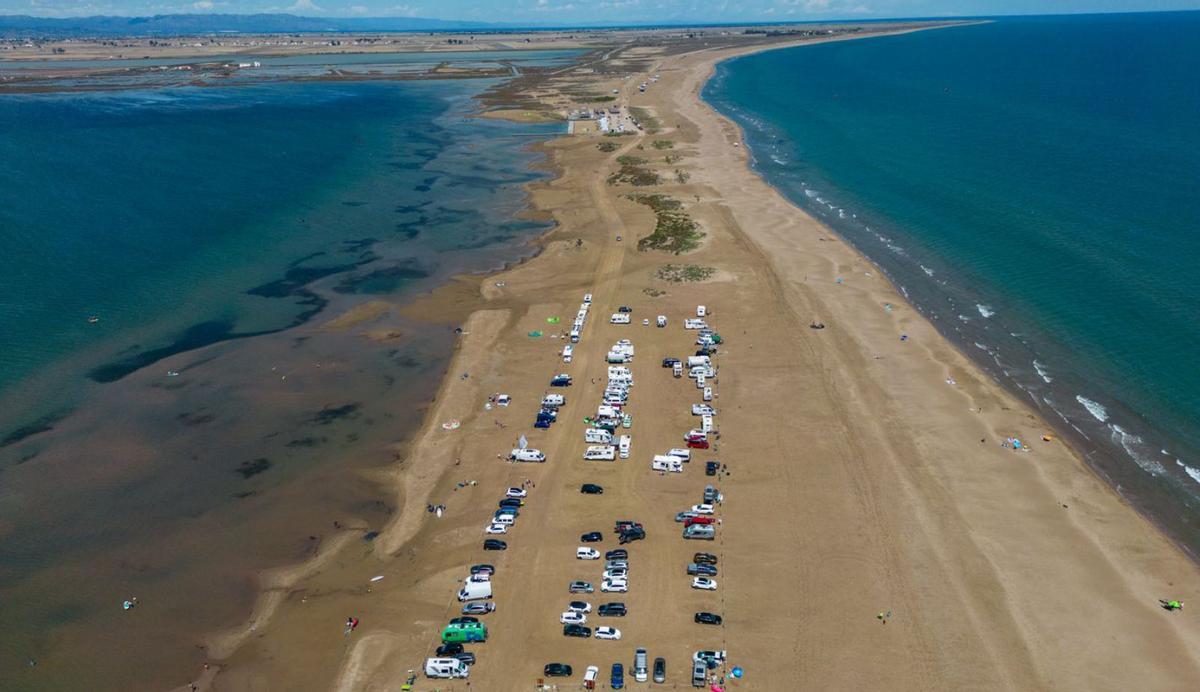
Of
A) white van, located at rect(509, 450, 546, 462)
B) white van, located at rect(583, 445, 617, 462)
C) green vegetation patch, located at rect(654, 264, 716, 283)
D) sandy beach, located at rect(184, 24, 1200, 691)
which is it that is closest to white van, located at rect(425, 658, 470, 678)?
sandy beach, located at rect(184, 24, 1200, 691)

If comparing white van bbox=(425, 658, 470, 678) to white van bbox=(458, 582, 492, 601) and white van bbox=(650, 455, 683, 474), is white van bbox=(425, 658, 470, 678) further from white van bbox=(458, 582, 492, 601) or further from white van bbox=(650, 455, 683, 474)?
white van bbox=(650, 455, 683, 474)

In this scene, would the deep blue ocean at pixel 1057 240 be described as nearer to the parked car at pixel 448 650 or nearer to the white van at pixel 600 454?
the white van at pixel 600 454

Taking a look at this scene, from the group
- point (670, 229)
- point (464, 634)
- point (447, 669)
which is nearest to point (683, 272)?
point (670, 229)

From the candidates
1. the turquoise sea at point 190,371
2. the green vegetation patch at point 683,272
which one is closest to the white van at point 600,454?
the turquoise sea at point 190,371

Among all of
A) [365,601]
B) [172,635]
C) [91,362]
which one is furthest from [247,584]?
[91,362]

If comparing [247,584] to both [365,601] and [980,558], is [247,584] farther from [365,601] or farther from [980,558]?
[980,558]
